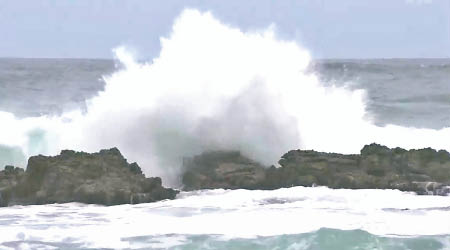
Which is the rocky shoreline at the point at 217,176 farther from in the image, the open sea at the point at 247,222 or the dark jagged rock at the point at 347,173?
the open sea at the point at 247,222

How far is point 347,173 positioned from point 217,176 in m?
2.04

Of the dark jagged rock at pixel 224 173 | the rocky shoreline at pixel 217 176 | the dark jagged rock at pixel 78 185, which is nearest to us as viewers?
the dark jagged rock at pixel 78 185

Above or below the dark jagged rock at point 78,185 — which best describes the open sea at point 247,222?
below

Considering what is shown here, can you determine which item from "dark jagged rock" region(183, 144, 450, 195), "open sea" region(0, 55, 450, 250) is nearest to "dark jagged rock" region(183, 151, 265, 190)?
Answer: "dark jagged rock" region(183, 144, 450, 195)

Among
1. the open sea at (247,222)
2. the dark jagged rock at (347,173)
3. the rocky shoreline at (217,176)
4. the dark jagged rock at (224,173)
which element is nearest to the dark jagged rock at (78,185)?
the rocky shoreline at (217,176)

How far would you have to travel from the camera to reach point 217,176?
14539 millimetres

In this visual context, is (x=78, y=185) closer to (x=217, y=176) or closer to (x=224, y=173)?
(x=217, y=176)

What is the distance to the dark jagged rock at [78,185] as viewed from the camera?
13250 mm

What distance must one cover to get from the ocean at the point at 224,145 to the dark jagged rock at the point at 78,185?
20 centimetres

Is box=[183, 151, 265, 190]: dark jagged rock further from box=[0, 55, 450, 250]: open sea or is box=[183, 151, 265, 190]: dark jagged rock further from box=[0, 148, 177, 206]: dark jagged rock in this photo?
box=[0, 148, 177, 206]: dark jagged rock

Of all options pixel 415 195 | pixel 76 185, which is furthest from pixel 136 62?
Answer: pixel 415 195

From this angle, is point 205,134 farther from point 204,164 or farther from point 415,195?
point 415,195

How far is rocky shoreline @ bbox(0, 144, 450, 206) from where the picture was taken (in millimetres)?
13359

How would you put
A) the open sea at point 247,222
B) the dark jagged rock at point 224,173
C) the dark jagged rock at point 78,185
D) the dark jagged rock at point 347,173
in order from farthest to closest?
the dark jagged rock at point 224,173
the dark jagged rock at point 347,173
the dark jagged rock at point 78,185
the open sea at point 247,222
